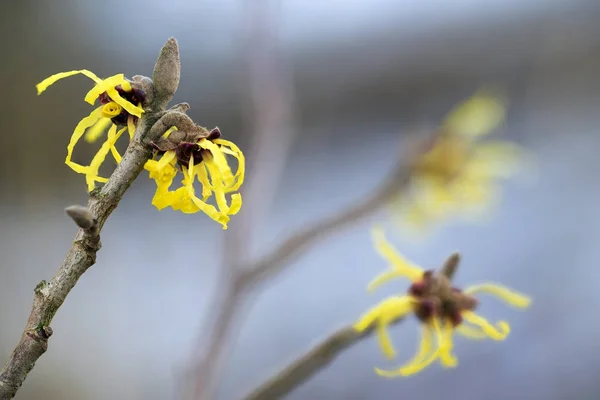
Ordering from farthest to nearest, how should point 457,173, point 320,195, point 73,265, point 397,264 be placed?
point 320,195, point 457,173, point 397,264, point 73,265

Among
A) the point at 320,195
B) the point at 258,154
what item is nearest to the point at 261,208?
the point at 258,154

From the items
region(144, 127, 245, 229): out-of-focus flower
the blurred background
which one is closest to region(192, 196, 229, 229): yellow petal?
region(144, 127, 245, 229): out-of-focus flower

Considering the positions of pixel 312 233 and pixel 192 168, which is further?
pixel 312 233

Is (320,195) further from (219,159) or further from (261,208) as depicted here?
(219,159)

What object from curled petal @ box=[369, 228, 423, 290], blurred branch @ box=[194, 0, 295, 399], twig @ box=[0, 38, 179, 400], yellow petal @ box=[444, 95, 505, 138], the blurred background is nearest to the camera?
twig @ box=[0, 38, 179, 400]

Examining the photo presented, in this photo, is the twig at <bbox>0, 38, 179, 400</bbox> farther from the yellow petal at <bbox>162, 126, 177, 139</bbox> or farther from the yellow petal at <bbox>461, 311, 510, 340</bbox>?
the yellow petal at <bbox>461, 311, 510, 340</bbox>

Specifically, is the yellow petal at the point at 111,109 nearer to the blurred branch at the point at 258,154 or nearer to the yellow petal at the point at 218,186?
the yellow petal at the point at 218,186

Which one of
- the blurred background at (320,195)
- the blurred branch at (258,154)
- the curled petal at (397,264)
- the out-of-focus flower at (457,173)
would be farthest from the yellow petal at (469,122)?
the blurred background at (320,195)

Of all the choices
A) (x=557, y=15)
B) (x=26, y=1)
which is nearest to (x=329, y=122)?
(x=557, y=15)
